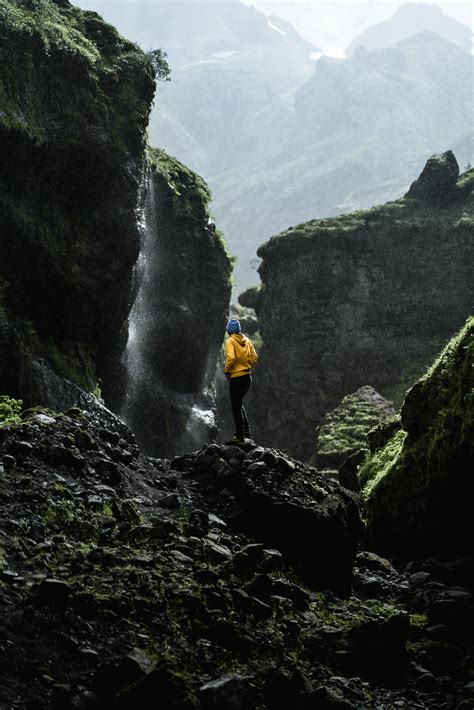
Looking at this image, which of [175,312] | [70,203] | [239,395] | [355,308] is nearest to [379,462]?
[239,395]

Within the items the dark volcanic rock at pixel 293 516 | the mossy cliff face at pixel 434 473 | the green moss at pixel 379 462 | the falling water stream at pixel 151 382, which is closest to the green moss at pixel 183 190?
the falling water stream at pixel 151 382

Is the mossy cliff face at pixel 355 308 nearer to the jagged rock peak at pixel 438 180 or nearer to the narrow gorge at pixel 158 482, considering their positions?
the jagged rock peak at pixel 438 180

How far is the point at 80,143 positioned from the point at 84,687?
1111 inches

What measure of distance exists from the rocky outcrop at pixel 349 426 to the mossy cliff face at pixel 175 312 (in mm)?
8258

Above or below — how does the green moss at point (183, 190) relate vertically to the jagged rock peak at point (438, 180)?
below

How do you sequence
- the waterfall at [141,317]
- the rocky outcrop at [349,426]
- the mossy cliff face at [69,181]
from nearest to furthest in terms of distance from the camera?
the mossy cliff face at [69,181], the waterfall at [141,317], the rocky outcrop at [349,426]

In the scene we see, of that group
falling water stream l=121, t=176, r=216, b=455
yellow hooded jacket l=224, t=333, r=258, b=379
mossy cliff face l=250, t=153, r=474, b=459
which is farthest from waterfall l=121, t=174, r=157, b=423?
yellow hooded jacket l=224, t=333, r=258, b=379

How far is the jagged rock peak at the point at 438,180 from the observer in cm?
7000

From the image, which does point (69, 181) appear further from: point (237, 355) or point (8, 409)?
point (237, 355)

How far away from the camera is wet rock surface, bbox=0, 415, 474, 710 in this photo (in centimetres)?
800

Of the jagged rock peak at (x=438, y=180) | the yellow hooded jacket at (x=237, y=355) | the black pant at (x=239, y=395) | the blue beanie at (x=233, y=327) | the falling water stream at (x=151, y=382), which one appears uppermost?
the jagged rock peak at (x=438, y=180)

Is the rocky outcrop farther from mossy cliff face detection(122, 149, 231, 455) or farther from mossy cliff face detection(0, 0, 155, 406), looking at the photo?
mossy cliff face detection(0, 0, 155, 406)

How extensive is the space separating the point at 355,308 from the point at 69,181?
1466 inches

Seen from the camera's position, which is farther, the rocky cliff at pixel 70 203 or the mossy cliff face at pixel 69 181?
the mossy cliff face at pixel 69 181
